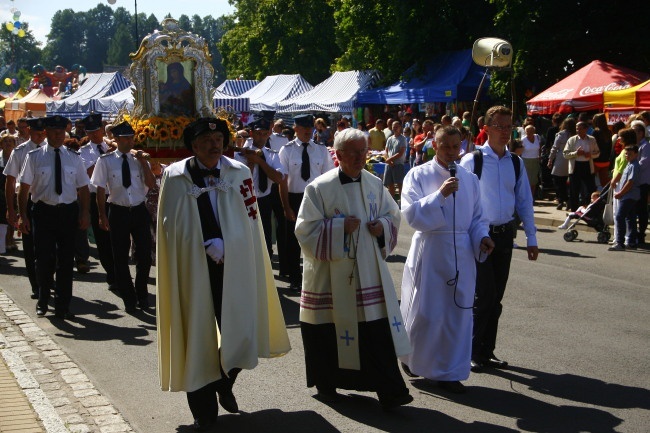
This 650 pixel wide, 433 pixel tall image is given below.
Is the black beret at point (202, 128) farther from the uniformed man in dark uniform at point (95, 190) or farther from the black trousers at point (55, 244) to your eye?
the uniformed man in dark uniform at point (95, 190)

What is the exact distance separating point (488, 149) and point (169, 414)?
324 centimetres

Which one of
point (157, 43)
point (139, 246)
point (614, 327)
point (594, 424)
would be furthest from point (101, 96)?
point (594, 424)

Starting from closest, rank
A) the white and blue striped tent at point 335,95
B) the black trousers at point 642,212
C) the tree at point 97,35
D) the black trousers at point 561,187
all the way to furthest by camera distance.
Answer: the black trousers at point 642,212 → the black trousers at point 561,187 → the white and blue striped tent at point 335,95 → the tree at point 97,35

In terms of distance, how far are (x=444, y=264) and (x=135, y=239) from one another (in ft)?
16.3

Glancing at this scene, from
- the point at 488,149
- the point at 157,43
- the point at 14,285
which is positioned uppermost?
the point at 157,43

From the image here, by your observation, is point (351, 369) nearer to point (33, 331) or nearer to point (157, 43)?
point (33, 331)

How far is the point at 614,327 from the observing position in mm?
9242

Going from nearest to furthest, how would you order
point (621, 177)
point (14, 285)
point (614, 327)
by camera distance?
point (614, 327) < point (14, 285) < point (621, 177)

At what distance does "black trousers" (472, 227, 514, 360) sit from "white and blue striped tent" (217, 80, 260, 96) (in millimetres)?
34512

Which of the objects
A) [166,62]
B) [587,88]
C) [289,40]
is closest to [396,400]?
[166,62]

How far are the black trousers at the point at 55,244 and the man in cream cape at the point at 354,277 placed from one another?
444cm

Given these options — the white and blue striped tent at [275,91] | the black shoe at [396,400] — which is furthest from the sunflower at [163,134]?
the white and blue striped tent at [275,91]

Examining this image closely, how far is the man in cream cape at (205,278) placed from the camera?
20.4 feet

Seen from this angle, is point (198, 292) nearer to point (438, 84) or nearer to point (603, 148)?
point (603, 148)
